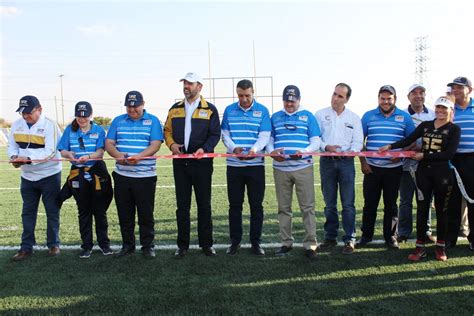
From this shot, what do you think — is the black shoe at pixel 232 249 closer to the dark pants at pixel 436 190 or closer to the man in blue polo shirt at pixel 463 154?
the dark pants at pixel 436 190

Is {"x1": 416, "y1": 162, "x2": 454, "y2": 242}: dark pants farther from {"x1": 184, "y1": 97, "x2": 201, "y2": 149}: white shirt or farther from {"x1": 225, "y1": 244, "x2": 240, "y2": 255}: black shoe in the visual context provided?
{"x1": 184, "y1": 97, "x2": 201, "y2": 149}: white shirt

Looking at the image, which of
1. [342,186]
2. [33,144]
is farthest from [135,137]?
[342,186]

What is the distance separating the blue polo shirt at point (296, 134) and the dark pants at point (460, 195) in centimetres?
179

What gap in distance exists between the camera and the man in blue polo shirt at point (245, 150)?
5.22 metres

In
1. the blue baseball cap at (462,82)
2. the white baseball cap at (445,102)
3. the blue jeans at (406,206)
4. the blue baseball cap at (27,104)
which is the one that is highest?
the blue baseball cap at (462,82)

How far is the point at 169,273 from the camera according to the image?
4680mm

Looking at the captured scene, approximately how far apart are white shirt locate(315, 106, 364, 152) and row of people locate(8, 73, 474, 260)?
0.01 m

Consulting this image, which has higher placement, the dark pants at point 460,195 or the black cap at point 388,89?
the black cap at point 388,89

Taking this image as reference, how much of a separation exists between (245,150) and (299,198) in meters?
0.89

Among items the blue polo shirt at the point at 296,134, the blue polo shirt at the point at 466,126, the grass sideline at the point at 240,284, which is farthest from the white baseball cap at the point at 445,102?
the grass sideline at the point at 240,284

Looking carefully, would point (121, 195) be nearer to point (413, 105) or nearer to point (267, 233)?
point (267, 233)

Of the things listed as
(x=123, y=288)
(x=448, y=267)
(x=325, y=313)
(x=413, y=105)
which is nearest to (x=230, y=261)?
(x=123, y=288)

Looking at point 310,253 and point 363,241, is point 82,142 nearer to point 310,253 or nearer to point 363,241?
point 310,253

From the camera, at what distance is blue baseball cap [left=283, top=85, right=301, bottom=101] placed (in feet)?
16.9
